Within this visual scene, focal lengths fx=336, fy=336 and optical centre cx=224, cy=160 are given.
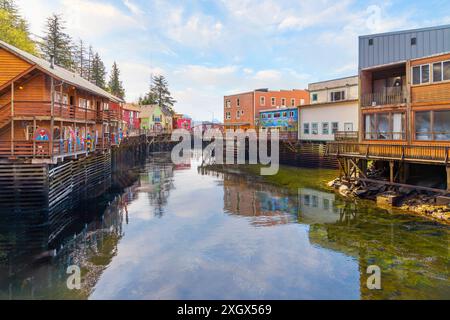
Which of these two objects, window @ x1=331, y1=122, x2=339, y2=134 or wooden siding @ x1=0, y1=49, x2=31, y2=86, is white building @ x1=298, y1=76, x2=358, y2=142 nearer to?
window @ x1=331, y1=122, x2=339, y2=134

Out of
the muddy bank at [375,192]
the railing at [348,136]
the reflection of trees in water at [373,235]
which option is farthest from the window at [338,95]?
the reflection of trees in water at [373,235]

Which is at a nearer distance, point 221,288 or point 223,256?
point 221,288

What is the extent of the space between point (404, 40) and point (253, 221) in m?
19.9

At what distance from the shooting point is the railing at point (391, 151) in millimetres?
19250

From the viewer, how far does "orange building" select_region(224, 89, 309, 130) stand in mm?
67875

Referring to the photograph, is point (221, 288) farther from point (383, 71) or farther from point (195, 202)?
point (383, 71)

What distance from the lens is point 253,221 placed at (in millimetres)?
19500

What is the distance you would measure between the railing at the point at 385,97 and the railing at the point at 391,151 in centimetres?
331

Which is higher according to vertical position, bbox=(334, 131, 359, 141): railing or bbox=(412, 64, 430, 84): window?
bbox=(412, 64, 430, 84): window

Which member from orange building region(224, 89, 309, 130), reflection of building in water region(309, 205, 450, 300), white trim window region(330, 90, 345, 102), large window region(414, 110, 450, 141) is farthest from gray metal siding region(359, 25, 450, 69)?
orange building region(224, 89, 309, 130)

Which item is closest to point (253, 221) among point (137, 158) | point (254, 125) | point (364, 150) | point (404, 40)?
point (364, 150)

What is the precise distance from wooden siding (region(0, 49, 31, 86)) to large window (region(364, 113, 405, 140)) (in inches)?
991

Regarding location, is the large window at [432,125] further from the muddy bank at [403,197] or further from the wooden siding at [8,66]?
the wooden siding at [8,66]
